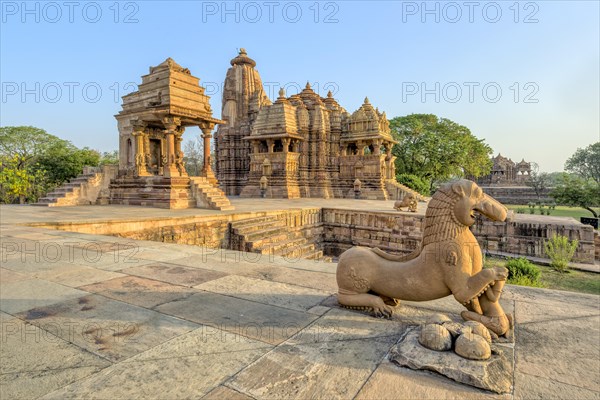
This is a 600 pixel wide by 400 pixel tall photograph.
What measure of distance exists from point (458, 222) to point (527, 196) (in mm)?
44022

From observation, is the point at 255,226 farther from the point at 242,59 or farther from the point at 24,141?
the point at 24,141

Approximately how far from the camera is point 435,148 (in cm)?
2991

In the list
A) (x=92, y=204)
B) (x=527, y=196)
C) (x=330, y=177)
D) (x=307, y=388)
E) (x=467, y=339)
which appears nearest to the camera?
(x=307, y=388)

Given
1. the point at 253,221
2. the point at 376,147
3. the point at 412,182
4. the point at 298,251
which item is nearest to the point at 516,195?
the point at 412,182

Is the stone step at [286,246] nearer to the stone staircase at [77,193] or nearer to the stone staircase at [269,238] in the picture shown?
the stone staircase at [269,238]

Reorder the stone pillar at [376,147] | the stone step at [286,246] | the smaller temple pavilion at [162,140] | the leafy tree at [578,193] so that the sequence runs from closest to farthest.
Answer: the stone step at [286,246], the smaller temple pavilion at [162,140], the leafy tree at [578,193], the stone pillar at [376,147]

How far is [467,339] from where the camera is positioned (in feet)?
6.39

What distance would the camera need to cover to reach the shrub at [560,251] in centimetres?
1023

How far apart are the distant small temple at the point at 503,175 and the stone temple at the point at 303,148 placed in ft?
97.4

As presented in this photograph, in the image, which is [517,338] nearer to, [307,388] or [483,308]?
[483,308]

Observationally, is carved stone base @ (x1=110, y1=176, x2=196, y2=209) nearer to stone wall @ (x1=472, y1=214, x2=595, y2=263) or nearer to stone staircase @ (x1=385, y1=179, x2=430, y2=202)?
stone wall @ (x1=472, y1=214, x2=595, y2=263)

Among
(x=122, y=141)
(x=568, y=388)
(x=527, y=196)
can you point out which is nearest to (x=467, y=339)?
(x=568, y=388)

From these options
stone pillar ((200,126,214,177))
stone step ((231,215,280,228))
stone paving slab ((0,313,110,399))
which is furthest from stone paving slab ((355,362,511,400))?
stone pillar ((200,126,214,177))

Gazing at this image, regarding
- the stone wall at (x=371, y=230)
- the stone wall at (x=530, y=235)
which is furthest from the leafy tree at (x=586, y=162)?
the stone wall at (x=371, y=230)
